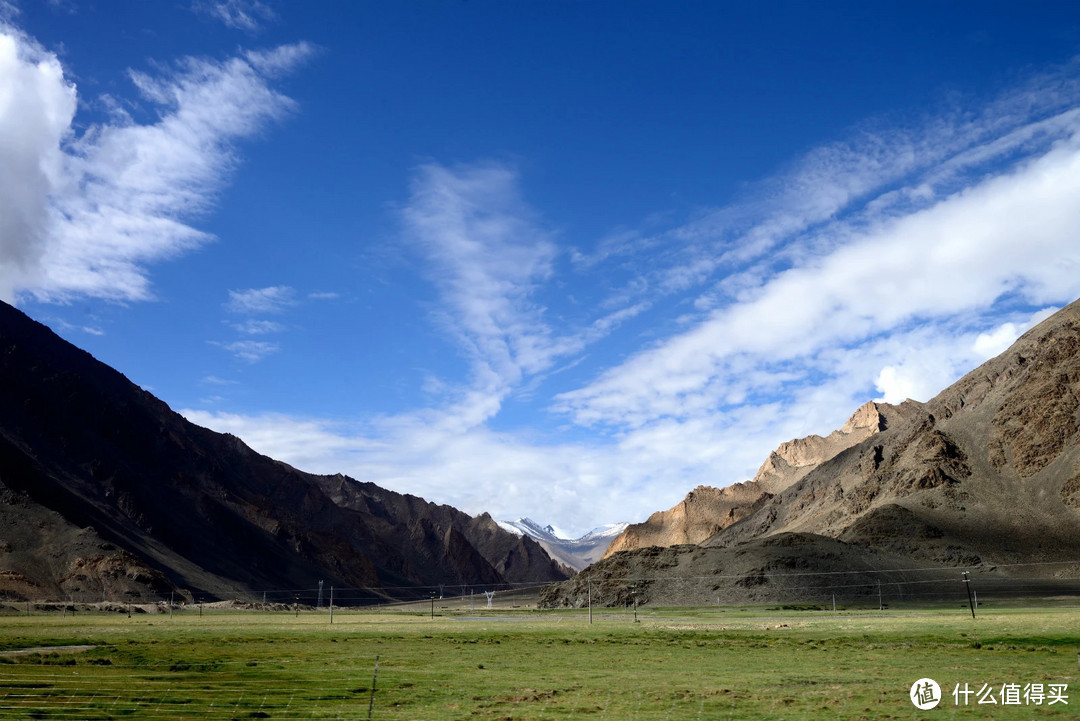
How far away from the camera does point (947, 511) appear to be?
15162cm

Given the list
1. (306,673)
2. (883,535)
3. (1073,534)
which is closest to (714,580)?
(883,535)

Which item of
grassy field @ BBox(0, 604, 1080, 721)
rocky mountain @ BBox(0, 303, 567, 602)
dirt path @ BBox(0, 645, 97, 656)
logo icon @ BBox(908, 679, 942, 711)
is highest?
rocky mountain @ BBox(0, 303, 567, 602)

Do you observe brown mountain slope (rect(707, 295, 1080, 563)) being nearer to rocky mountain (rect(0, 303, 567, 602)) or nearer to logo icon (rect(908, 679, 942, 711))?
rocky mountain (rect(0, 303, 567, 602))

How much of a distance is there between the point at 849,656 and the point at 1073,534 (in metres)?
133

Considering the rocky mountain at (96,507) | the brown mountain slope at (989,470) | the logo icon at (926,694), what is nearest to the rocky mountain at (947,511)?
the brown mountain slope at (989,470)

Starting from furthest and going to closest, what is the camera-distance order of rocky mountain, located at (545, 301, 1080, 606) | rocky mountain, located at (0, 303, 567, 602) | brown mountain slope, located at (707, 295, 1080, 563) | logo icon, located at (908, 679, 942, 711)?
1. brown mountain slope, located at (707, 295, 1080, 563)
2. rocky mountain, located at (0, 303, 567, 602)
3. rocky mountain, located at (545, 301, 1080, 606)
4. logo icon, located at (908, 679, 942, 711)

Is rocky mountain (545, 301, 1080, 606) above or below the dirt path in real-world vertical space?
above

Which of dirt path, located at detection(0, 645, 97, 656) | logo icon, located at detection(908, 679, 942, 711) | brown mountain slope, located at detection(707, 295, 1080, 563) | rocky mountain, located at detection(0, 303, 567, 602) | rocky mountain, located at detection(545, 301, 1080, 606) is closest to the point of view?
logo icon, located at detection(908, 679, 942, 711)

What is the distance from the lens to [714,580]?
10919 cm

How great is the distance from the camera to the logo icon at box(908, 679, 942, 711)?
17906mm

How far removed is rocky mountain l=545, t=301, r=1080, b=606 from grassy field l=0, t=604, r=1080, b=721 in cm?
6376

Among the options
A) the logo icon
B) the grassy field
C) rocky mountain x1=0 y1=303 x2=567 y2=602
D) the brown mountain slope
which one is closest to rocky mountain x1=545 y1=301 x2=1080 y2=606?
the brown mountain slope

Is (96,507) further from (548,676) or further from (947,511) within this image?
(947,511)

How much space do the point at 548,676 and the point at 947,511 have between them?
147 m
